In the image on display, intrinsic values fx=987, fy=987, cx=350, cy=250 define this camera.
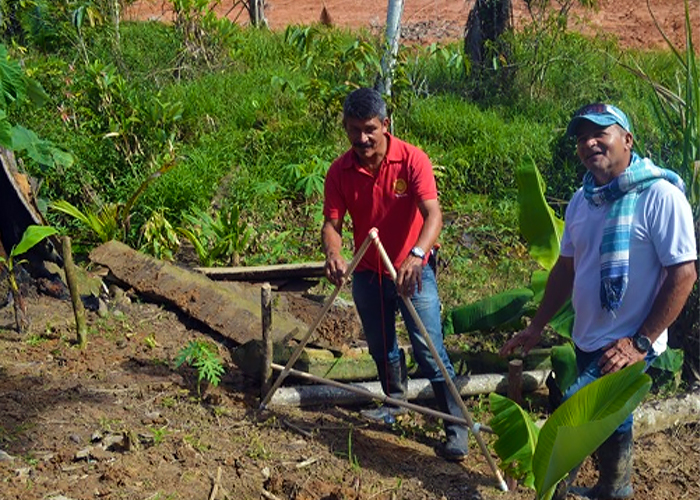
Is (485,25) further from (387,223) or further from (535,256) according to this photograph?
(387,223)

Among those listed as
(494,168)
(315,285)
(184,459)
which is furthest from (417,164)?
(494,168)

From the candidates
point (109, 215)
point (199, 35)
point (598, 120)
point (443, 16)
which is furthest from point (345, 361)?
point (443, 16)

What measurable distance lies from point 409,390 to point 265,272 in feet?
6.17

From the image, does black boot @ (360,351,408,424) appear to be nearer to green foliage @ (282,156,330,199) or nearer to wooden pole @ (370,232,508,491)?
wooden pole @ (370,232,508,491)

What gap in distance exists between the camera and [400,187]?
488 cm

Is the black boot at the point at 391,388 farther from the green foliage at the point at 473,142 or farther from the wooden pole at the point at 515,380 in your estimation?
the green foliage at the point at 473,142

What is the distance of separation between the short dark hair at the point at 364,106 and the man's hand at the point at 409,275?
703 mm

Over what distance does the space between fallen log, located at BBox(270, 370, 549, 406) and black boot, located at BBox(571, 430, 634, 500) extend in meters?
1.19

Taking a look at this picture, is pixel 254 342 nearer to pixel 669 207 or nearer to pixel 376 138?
pixel 376 138

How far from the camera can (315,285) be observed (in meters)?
7.35

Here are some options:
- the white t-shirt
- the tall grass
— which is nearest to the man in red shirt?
the white t-shirt

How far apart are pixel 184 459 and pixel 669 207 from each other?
254cm

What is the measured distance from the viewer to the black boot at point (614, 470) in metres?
4.48

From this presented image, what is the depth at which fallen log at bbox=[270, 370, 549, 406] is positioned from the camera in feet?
18.3
